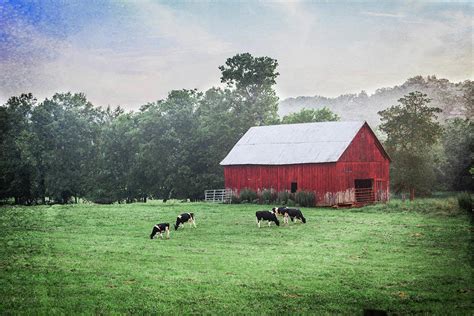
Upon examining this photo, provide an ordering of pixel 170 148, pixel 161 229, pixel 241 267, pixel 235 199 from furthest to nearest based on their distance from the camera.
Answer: pixel 170 148 < pixel 235 199 < pixel 161 229 < pixel 241 267

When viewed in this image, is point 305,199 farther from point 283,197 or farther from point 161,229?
point 161,229

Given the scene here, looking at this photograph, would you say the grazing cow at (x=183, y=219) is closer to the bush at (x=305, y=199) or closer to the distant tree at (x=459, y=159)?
the bush at (x=305, y=199)

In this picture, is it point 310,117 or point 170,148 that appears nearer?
point 170,148

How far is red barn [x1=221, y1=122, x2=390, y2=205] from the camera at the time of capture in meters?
34.9

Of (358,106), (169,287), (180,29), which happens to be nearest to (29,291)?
(169,287)

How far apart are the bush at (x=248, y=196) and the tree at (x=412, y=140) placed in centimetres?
1451

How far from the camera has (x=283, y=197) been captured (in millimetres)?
33812

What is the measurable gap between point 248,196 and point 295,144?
16.8 ft

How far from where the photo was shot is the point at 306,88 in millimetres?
29453

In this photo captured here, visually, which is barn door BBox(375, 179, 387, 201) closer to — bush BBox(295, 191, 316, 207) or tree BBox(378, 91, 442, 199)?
bush BBox(295, 191, 316, 207)

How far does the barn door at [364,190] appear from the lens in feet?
119

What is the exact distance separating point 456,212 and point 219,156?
90.0 ft

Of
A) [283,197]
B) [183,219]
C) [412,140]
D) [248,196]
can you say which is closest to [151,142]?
[248,196]

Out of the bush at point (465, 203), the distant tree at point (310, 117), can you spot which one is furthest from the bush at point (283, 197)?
the distant tree at point (310, 117)
